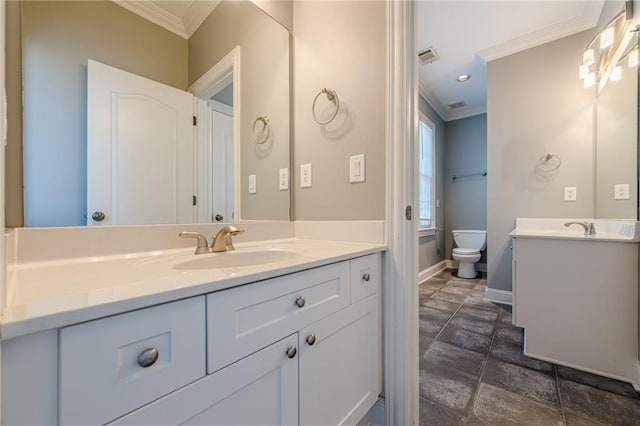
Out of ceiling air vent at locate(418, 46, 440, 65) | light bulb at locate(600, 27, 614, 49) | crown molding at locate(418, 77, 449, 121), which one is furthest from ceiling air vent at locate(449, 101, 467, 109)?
light bulb at locate(600, 27, 614, 49)

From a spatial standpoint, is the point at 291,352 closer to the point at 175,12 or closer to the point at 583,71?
the point at 175,12

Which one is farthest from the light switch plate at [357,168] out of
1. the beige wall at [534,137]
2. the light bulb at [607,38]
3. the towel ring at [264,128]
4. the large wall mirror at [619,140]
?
the beige wall at [534,137]

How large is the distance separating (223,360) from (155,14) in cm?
123

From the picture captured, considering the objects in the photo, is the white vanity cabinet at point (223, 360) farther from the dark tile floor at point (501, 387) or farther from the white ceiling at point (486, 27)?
the white ceiling at point (486, 27)

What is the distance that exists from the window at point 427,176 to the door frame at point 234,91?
2947 mm

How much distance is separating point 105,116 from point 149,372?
848 mm

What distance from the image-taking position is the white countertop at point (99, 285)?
1.20ft

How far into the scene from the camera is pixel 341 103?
4.09 feet

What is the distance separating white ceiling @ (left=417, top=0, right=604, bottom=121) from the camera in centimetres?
209

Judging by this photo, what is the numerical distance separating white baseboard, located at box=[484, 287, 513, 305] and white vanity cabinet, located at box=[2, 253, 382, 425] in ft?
7.47

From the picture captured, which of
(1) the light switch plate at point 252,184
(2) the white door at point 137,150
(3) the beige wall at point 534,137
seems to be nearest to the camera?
(2) the white door at point 137,150

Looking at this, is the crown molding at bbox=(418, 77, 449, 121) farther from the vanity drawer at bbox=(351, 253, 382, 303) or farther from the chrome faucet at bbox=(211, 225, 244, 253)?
the chrome faucet at bbox=(211, 225, 244, 253)

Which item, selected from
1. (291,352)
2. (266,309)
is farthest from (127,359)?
(291,352)

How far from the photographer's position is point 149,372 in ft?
1.49
